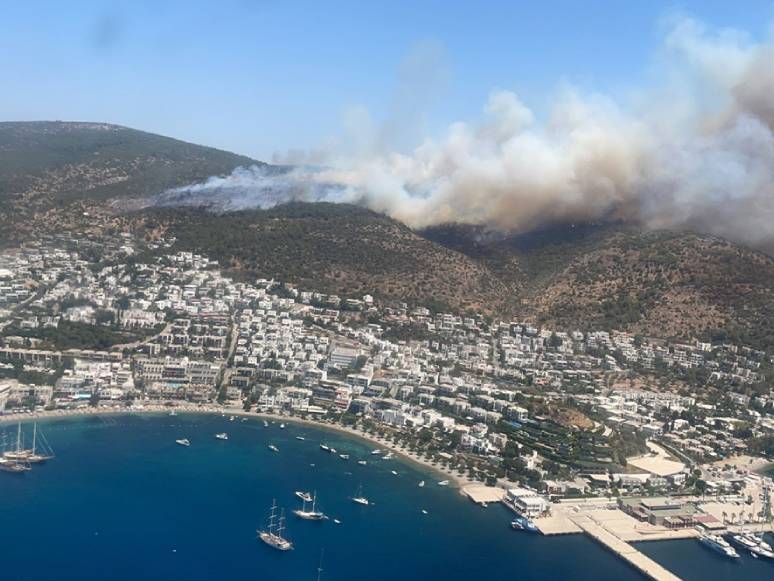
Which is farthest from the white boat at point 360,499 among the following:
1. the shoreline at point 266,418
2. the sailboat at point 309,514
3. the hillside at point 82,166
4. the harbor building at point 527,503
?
the hillside at point 82,166

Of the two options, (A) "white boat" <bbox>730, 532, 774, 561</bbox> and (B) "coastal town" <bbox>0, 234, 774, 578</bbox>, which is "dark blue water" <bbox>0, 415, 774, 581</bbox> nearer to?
(A) "white boat" <bbox>730, 532, 774, 561</bbox>

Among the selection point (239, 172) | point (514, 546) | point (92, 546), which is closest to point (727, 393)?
point (514, 546)

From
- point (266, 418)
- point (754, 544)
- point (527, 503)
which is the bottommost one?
point (266, 418)

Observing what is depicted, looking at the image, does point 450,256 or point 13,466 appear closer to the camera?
point 13,466

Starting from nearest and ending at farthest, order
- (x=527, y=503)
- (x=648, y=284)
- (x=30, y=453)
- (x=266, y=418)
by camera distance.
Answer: (x=527, y=503) → (x=30, y=453) → (x=266, y=418) → (x=648, y=284)

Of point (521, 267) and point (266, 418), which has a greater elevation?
point (521, 267)

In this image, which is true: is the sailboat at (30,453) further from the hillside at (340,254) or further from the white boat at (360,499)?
the hillside at (340,254)

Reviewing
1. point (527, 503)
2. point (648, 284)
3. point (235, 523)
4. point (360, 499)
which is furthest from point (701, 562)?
point (648, 284)

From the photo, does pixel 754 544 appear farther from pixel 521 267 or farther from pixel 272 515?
pixel 521 267
